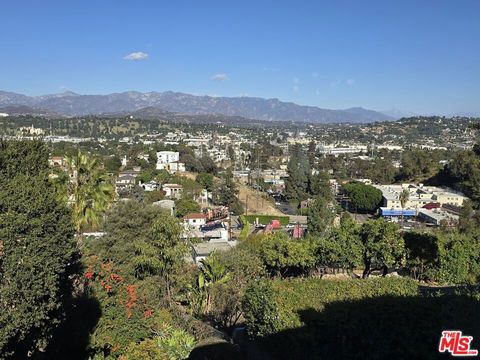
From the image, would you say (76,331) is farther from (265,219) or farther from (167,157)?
(167,157)

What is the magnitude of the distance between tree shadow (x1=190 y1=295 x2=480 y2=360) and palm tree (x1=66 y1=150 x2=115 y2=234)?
5.55m

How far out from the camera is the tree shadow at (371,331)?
4.70m

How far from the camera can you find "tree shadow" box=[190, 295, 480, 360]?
4695 millimetres

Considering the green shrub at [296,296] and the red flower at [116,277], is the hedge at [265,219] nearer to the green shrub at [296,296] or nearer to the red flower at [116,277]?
the red flower at [116,277]

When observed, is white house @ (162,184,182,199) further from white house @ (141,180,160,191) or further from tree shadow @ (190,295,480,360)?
tree shadow @ (190,295,480,360)

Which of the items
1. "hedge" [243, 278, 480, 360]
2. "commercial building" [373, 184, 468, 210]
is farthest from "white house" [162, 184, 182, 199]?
"hedge" [243, 278, 480, 360]

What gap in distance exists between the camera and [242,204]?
4106 cm

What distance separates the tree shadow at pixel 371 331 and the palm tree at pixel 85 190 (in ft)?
18.2

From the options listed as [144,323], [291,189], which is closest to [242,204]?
[291,189]

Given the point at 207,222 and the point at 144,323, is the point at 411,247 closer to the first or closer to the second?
the point at 144,323

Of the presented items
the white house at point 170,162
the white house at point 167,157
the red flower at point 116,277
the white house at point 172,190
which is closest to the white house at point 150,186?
the white house at point 172,190

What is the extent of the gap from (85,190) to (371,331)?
290 inches

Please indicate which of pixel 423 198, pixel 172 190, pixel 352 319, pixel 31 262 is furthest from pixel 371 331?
pixel 423 198

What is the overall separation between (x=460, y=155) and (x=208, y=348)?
43265 millimetres
